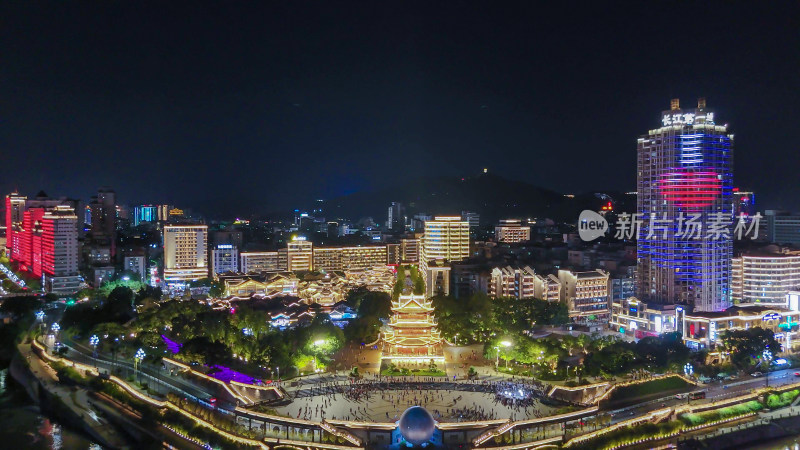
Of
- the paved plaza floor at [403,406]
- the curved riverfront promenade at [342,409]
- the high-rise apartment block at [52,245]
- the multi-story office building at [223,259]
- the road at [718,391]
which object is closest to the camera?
the curved riverfront promenade at [342,409]

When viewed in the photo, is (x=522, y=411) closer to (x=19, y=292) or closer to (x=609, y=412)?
(x=609, y=412)

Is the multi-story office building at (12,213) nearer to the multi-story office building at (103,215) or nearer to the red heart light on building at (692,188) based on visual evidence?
the multi-story office building at (103,215)

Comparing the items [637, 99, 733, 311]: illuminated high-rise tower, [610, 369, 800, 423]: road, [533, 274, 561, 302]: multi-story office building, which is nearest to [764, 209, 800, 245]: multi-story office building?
[637, 99, 733, 311]: illuminated high-rise tower

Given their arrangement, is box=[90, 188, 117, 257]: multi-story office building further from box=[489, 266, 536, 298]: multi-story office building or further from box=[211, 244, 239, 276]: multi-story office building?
box=[489, 266, 536, 298]: multi-story office building

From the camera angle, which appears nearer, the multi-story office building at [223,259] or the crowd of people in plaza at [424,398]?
the crowd of people in plaza at [424,398]

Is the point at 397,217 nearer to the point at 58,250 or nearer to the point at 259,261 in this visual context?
the point at 259,261

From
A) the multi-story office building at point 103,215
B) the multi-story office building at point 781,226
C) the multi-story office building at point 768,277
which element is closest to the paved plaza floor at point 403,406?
the multi-story office building at point 768,277

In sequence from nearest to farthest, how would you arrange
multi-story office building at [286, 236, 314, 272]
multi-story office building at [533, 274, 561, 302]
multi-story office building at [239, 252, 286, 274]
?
multi-story office building at [533, 274, 561, 302] → multi-story office building at [239, 252, 286, 274] → multi-story office building at [286, 236, 314, 272]
